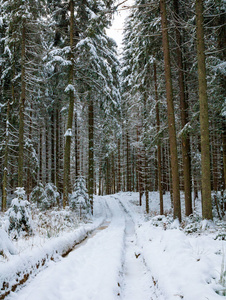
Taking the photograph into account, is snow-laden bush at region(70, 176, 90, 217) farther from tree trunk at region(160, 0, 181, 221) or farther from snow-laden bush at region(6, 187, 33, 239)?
snow-laden bush at region(6, 187, 33, 239)

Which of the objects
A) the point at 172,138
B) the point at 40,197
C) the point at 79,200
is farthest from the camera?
the point at 40,197

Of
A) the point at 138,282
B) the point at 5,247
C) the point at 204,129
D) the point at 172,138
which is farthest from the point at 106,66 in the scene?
the point at 138,282

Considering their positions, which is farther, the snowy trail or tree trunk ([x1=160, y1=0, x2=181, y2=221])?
tree trunk ([x1=160, y1=0, x2=181, y2=221])

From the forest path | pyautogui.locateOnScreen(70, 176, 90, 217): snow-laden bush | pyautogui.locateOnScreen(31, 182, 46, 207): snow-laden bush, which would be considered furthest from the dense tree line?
the forest path

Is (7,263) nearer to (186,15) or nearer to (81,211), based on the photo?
(81,211)

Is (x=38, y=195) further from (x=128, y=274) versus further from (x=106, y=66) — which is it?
(x=128, y=274)

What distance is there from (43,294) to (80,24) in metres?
15.9

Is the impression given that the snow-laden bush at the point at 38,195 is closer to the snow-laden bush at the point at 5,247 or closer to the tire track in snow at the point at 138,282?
the tire track in snow at the point at 138,282

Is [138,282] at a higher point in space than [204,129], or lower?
lower

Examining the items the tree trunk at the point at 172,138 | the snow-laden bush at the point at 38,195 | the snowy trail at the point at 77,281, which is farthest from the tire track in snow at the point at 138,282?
the snow-laden bush at the point at 38,195

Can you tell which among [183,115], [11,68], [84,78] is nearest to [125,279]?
[183,115]

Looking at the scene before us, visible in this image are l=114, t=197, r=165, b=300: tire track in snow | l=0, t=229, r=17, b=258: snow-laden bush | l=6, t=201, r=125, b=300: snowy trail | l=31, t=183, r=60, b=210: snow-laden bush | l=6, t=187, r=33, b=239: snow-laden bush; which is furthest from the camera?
l=31, t=183, r=60, b=210: snow-laden bush

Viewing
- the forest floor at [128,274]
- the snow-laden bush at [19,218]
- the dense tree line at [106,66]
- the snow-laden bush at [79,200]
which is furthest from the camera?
the snow-laden bush at [79,200]

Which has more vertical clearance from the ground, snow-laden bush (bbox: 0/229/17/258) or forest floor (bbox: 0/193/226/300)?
snow-laden bush (bbox: 0/229/17/258)
